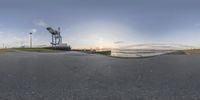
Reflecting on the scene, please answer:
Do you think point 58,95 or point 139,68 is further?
point 139,68

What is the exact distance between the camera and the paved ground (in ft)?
63.2

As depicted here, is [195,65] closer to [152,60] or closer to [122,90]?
[152,60]

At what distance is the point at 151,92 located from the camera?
65.8ft

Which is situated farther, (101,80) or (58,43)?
(58,43)

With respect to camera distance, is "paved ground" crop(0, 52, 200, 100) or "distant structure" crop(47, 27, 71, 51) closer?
"paved ground" crop(0, 52, 200, 100)

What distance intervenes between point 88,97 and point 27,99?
2.54 meters

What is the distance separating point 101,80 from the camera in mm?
24016

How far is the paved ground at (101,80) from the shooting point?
1925cm

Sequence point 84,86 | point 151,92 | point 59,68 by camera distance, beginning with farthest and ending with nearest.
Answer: point 59,68, point 84,86, point 151,92

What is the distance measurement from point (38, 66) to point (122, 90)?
9.63 m

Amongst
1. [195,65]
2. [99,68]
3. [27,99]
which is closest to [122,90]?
[27,99]

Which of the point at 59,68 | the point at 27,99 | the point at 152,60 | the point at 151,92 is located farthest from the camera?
the point at 152,60

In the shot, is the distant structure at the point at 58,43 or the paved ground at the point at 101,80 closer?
the paved ground at the point at 101,80

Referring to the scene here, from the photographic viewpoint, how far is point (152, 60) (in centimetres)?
3328
